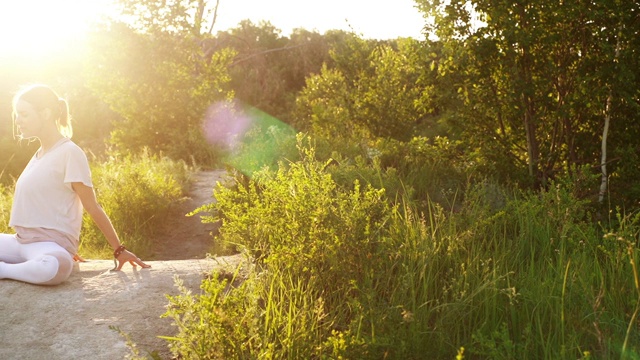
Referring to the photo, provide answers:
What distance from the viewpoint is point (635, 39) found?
802cm

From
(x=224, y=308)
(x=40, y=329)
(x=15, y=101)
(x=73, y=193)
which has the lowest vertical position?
(x=40, y=329)

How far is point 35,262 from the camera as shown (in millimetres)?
4520

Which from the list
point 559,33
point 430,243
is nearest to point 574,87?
point 559,33

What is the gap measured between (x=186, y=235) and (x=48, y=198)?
158 inches

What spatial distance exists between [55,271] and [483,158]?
19.5 feet

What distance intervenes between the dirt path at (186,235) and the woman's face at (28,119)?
261cm

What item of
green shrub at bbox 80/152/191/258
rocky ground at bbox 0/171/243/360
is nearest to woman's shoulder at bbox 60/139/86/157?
rocky ground at bbox 0/171/243/360

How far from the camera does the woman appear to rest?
15.5 feet

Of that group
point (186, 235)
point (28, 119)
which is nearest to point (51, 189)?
point (28, 119)

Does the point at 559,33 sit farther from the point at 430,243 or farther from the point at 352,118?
the point at 352,118

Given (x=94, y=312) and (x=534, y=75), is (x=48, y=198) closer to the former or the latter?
(x=94, y=312)

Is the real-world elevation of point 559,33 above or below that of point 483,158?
above

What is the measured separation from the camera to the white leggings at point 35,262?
4504 millimetres

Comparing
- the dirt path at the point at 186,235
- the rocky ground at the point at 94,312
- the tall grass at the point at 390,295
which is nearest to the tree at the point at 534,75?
the dirt path at the point at 186,235
